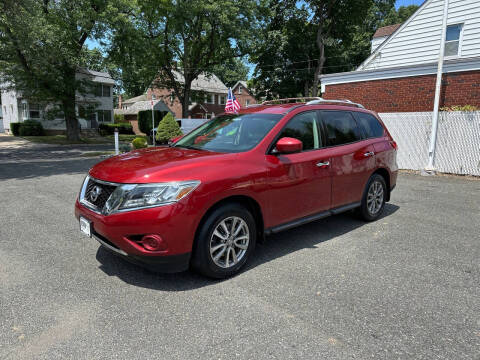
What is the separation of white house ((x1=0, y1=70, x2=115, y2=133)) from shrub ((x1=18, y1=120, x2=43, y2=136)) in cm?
73

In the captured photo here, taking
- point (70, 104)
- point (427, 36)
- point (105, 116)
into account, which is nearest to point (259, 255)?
point (427, 36)

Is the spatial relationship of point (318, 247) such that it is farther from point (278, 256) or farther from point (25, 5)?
point (25, 5)

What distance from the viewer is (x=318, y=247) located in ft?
14.3

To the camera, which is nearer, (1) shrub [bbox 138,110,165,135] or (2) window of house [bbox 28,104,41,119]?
(2) window of house [bbox 28,104,41,119]

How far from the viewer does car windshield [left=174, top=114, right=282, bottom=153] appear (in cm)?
393

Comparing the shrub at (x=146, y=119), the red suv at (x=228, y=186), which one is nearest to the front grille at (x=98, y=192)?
the red suv at (x=228, y=186)

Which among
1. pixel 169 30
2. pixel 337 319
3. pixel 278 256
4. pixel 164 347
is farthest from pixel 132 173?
pixel 169 30

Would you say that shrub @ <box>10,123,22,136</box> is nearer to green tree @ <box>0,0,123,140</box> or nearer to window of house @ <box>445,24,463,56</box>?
green tree @ <box>0,0,123,140</box>

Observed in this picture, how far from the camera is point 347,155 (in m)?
4.68

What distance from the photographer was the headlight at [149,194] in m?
2.98

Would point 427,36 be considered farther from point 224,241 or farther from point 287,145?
point 224,241

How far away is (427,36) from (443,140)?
675 centimetres

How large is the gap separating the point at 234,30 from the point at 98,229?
2387 centimetres

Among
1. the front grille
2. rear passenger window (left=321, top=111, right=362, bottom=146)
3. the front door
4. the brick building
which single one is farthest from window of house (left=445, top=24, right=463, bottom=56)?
the brick building
